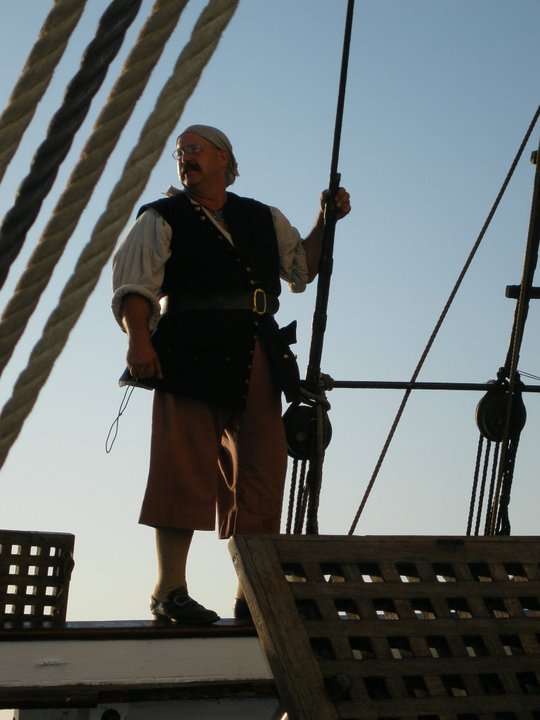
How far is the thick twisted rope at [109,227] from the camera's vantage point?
1328mm

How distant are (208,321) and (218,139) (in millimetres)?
504

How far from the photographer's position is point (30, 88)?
1.30 meters

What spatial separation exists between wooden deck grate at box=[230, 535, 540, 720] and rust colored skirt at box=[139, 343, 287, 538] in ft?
3.76

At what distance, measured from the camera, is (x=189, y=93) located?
1.44 metres

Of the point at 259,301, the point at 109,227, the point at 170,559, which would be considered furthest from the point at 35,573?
the point at 109,227

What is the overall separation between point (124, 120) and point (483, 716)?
952 millimetres

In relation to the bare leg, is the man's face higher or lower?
higher

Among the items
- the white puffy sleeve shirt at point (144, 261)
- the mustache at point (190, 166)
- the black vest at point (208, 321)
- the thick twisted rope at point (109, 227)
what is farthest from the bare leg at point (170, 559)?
the thick twisted rope at point (109, 227)

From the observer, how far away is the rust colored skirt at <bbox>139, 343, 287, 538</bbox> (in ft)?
9.52

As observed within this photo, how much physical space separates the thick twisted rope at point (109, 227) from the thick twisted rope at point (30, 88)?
0.45 ft

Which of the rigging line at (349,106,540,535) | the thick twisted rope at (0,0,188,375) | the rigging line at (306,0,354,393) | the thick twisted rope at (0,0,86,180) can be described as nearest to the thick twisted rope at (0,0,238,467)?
the thick twisted rope at (0,0,188,375)

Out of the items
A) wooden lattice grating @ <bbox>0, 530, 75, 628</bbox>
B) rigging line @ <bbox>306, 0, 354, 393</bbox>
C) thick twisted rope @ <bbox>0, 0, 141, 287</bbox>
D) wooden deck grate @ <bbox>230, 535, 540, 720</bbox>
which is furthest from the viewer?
rigging line @ <bbox>306, 0, 354, 393</bbox>

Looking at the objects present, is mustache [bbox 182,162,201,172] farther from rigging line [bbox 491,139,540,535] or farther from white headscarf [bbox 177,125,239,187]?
rigging line [bbox 491,139,540,535]

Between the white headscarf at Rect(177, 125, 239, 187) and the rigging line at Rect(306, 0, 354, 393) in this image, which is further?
the rigging line at Rect(306, 0, 354, 393)
